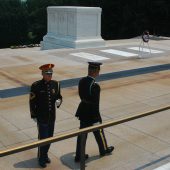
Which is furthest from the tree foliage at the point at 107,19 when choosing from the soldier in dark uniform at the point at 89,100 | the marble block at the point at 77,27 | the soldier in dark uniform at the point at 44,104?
the soldier in dark uniform at the point at 44,104

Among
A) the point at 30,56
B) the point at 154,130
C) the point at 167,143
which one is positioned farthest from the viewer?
the point at 30,56

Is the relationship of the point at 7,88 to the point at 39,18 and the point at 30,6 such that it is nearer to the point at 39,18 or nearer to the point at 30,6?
the point at 39,18

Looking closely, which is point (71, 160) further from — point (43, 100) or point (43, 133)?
point (43, 100)

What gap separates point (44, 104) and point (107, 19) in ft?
132

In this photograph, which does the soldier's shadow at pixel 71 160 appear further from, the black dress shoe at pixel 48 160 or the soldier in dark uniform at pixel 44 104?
the soldier in dark uniform at pixel 44 104

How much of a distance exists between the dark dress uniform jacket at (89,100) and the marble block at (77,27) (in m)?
12.1

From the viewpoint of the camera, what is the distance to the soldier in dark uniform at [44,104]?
489 cm

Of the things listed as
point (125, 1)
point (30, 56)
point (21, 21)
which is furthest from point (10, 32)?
point (30, 56)

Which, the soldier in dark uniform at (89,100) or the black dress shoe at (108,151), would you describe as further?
the black dress shoe at (108,151)

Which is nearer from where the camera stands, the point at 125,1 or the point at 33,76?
the point at 33,76

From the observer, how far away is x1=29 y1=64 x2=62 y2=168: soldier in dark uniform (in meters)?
4.89

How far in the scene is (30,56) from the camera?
1490 cm

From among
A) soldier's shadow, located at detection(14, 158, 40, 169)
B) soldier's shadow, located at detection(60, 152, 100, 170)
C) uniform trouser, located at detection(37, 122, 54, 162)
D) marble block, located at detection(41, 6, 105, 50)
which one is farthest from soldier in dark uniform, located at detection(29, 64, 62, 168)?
marble block, located at detection(41, 6, 105, 50)

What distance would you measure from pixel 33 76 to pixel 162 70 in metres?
4.46
